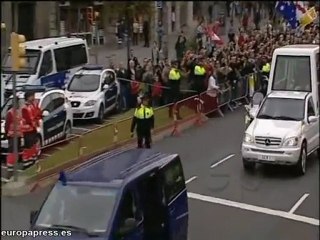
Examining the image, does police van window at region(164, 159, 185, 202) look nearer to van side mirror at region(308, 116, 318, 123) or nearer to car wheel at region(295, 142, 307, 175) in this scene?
car wheel at region(295, 142, 307, 175)

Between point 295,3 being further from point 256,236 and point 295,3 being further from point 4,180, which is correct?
point 4,180

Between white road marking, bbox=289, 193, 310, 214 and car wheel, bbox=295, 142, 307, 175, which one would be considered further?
car wheel, bbox=295, 142, 307, 175

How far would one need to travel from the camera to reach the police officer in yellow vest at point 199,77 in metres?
12.2

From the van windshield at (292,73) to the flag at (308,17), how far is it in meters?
0.45

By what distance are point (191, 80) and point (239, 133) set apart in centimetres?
142

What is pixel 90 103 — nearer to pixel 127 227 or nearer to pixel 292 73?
pixel 292 73

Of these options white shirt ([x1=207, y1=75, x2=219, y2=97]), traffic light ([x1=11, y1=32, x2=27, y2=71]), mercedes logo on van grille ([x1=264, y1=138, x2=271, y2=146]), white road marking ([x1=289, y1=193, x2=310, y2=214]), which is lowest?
white road marking ([x1=289, y1=193, x2=310, y2=214])

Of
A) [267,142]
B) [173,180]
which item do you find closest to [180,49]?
[267,142]

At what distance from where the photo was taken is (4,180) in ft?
28.7

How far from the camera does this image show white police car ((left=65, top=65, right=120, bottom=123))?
14.3 m

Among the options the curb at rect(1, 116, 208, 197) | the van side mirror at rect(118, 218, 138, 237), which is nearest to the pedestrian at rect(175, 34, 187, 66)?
the curb at rect(1, 116, 208, 197)

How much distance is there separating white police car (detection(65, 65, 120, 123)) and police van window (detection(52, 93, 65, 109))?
425mm

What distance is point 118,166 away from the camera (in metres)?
7.29

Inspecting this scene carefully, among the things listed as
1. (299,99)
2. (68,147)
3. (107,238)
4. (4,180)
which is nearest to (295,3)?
(299,99)
